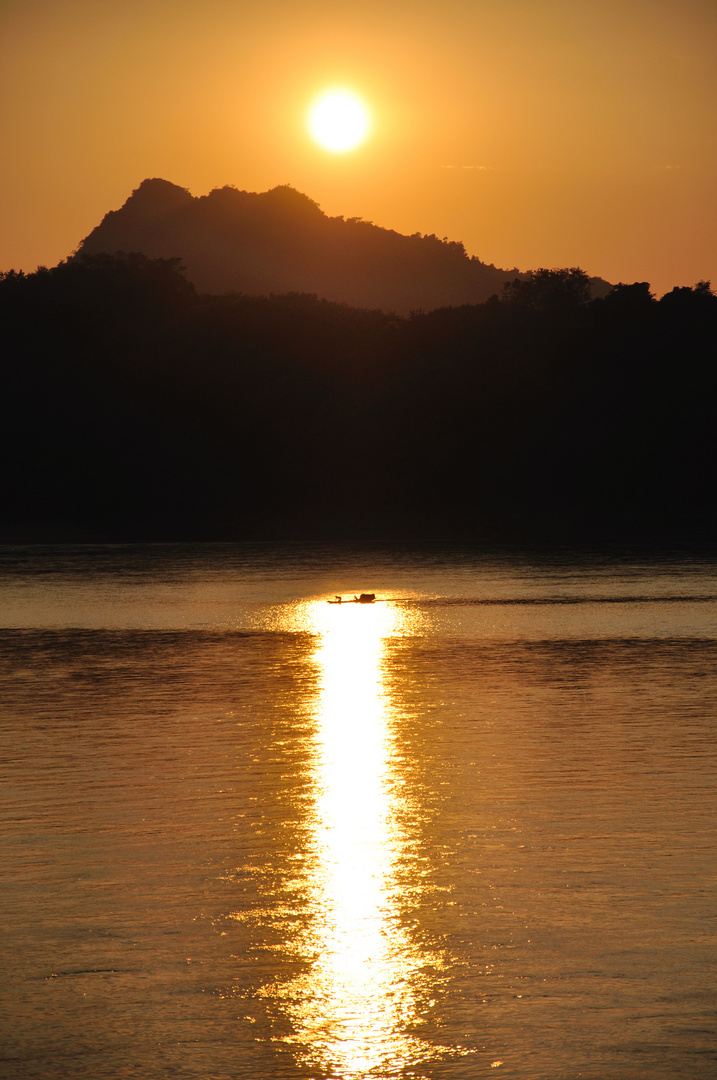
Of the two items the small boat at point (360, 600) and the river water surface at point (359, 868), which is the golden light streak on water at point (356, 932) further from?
the small boat at point (360, 600)

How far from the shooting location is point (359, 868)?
10492mm

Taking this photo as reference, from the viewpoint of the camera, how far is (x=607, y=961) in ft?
27.3

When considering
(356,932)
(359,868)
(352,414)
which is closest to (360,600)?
(359,868)

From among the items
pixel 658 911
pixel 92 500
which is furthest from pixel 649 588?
pixel 92 500

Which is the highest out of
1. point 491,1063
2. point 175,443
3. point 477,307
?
point 477,307

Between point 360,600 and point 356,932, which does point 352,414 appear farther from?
point 356,932

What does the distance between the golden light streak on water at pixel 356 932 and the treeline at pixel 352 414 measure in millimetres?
83495

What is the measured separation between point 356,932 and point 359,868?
62.8 inches

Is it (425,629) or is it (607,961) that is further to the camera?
(425,629)

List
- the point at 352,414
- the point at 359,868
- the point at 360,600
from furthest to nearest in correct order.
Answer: the point at 352,414
the point at 360,600
the point at 359,868

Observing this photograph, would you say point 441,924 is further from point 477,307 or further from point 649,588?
point 477,307

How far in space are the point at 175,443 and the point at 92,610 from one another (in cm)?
7738

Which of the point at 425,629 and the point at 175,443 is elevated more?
the point at 175,443

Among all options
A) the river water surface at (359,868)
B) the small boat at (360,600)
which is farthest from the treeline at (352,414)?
the river water surface at (359,868)
